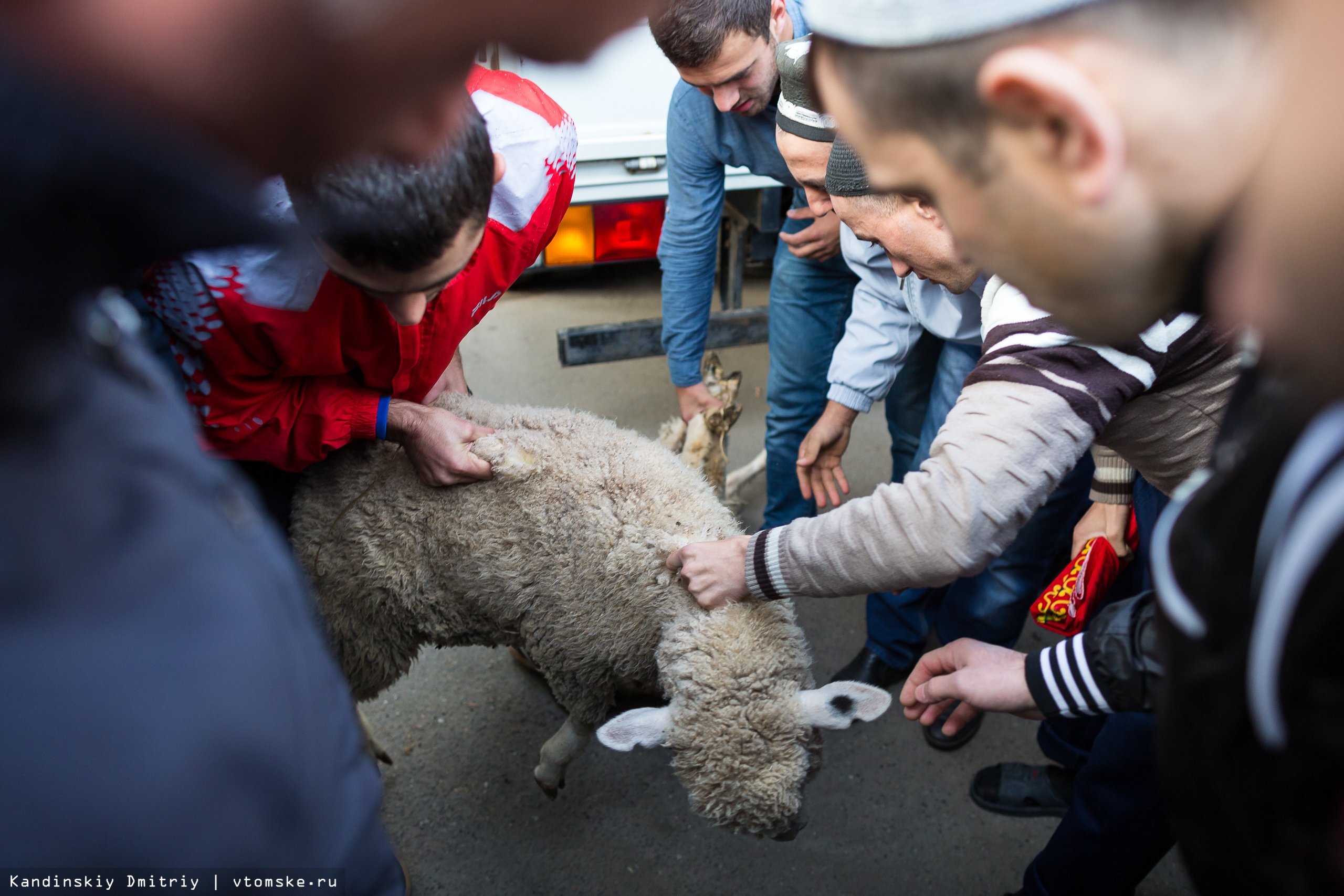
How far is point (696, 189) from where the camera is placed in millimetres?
2699

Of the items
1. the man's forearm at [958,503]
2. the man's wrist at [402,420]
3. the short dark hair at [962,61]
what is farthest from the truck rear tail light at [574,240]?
the short dark hair at [962,61]

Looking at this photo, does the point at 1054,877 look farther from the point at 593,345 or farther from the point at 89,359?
the point at 593,345

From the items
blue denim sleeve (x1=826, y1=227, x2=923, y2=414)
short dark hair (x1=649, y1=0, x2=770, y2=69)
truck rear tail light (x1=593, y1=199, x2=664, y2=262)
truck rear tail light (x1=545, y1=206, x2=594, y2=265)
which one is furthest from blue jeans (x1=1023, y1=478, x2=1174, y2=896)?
truck rear tail light (x1=545, y1=206, x2=594, y2=265)

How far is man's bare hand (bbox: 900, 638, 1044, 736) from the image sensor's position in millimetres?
1421

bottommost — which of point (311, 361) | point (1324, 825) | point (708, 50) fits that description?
point (311, 361)

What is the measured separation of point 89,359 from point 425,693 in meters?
2.31

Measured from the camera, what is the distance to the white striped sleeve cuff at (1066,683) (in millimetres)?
1282

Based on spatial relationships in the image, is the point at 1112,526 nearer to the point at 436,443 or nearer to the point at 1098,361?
the point at 1098,361

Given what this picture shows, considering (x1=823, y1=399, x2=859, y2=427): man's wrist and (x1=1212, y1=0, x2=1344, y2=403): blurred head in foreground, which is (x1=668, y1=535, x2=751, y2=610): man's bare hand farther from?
(x1=1212, y1=0, x2=1344, y2=403): blurred head in foreground

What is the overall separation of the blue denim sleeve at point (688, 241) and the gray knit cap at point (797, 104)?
19.6 inches

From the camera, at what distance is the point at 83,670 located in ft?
1.73

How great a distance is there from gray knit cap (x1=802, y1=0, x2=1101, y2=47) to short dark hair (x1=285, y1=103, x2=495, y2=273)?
558 mm

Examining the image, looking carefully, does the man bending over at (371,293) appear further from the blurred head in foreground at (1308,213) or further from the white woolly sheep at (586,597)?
the blurred head in foreground at (1308,213)

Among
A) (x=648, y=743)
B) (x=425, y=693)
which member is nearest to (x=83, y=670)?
(x=648, y=743)
